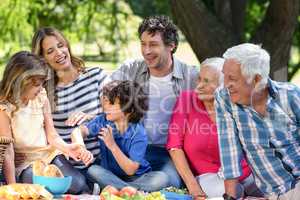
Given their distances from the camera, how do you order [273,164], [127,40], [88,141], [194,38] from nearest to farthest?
1. [273,164]
2. [88,141]
3. [194,38]
4. [127,40]

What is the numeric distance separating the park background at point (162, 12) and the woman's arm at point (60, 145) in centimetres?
159

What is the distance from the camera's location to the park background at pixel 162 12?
5.98 meters

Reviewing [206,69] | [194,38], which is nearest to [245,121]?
[206,69]

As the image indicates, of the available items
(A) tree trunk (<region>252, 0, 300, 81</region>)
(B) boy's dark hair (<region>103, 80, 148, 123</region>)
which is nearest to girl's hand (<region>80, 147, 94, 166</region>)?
(B) boy's dark hair (<region>103, 80, 148, 123</region>)

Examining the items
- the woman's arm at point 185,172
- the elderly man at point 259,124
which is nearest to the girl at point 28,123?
the woman's arm at point 185,172

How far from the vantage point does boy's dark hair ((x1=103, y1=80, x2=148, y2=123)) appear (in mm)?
4707

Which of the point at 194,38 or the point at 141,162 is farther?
the point at 194,38

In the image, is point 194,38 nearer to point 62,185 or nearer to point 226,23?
point 226,23

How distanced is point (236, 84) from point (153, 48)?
0.98 meters

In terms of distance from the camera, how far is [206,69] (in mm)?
4691

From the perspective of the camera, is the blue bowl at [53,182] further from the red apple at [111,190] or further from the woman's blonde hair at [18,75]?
the woman's blonde hair at [18,75]

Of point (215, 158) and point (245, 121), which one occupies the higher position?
point (245, 121)

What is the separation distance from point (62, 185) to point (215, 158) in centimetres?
100

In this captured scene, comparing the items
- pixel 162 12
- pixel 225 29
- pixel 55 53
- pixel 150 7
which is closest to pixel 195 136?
pixel 55 53
